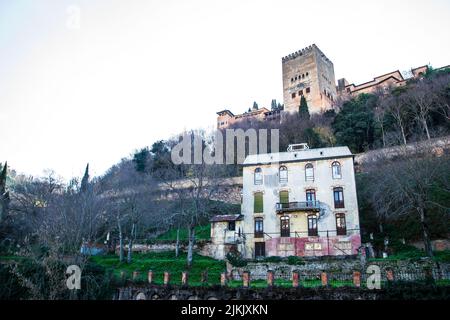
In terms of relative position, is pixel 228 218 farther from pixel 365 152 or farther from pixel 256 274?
pixel 365 152

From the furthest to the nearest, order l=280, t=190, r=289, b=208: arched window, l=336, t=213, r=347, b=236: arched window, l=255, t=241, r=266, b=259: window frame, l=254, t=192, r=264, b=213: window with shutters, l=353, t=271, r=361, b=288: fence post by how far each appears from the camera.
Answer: l=254, t=192, r=264, b=213: window with shutters, l=280, t=190, r=289, b=208: arched window, l=255, t=241, r=266, b=259: window frame, l=336, t=213, r=347, b=236: arched window, l=353, t=271, r=361, b=288: fence post

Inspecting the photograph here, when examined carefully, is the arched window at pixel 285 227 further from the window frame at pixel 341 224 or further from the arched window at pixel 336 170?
the arched window at pixel 336 170

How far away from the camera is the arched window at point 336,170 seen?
25.0 metres

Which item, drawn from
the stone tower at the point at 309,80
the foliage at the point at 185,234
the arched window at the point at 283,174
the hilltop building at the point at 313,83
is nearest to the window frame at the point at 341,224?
the arched window at the point at 283,174

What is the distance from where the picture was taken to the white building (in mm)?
23453

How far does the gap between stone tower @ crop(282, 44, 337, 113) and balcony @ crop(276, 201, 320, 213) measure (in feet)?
122

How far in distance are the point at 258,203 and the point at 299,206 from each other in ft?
10.7

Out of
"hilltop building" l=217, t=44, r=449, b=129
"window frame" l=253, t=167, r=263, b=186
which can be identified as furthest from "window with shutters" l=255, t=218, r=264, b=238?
"hilltop building" l=217, t=44, r=449, b=129

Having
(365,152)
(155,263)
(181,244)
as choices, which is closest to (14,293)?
(155,263)

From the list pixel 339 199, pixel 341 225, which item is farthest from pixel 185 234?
pixel 339 199

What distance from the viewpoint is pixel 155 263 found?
24.1 metres

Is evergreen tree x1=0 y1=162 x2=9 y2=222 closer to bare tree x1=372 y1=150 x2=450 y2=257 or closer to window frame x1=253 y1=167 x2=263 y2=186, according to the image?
window frame x1=253 y1=167 x2=263 y2=186

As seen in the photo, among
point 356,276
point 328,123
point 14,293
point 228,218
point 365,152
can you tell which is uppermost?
point 328,123
